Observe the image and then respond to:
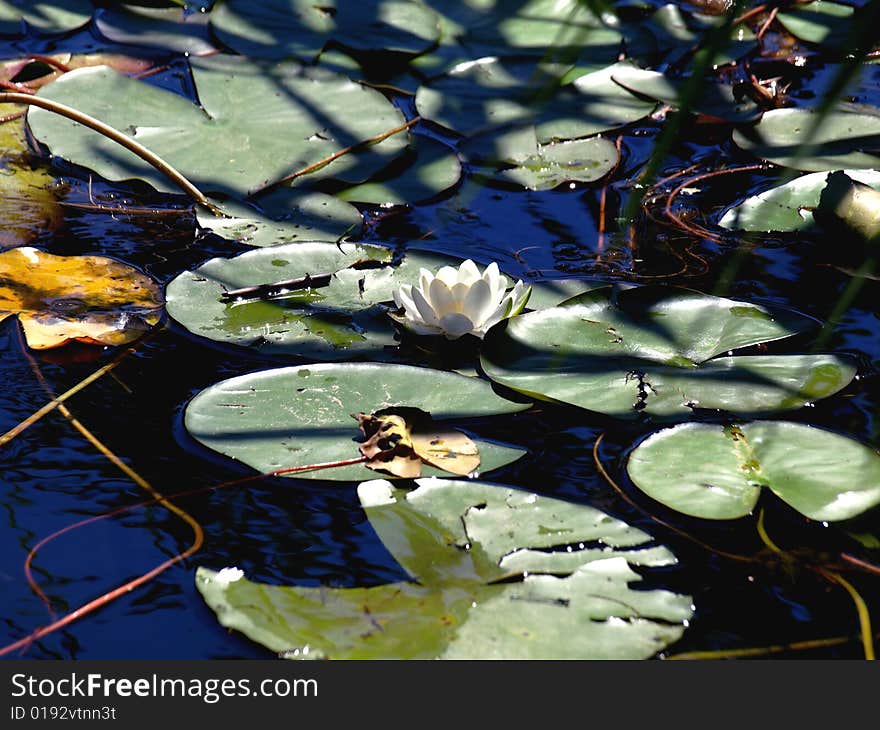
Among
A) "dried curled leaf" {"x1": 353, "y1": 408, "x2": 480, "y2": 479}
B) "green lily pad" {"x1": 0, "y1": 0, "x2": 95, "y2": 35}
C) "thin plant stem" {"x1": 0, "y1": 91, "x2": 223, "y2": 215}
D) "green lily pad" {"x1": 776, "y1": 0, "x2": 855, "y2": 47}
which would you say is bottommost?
"green lily pad" {"x1": 0, "y1": 0, "x2": 95, "y2": 35}

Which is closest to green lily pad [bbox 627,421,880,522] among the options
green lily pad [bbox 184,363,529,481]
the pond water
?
the pond water

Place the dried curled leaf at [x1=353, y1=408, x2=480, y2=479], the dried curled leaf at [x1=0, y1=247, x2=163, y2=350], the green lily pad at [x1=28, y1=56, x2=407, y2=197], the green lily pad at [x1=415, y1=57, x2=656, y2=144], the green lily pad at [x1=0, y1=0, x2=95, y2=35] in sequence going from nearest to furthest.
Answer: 1. the dried curled leaf at [x1=353, y1=408, x2=480, y2=479]
2. the dried curled leaf at [x1=0, y1=247, x2=163, y2=350]
3. the green lily pad at [x1=28, y1=56, x2=407, y2=197]
4. the green lily pad at [x1=415, y1=57, x2=656, y2=144]
5. the green lily pad at [x1=0, y1=0, x2=95, y2=35]

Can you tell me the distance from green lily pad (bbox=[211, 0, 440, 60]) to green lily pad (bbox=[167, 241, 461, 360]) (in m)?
1.19

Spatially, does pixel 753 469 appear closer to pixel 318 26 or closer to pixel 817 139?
pixel 817 139

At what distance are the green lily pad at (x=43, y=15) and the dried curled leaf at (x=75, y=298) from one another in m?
1.40

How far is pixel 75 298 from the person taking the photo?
2047 mm

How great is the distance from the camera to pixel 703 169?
8.71ft

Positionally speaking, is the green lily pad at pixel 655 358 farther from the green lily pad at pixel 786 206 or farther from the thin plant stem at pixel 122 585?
the green lily pad at pixel 786 206

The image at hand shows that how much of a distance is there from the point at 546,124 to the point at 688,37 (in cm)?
85

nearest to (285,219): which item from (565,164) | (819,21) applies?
(565,164)

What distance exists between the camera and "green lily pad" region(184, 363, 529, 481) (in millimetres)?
1604

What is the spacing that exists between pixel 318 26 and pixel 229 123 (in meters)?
0.73

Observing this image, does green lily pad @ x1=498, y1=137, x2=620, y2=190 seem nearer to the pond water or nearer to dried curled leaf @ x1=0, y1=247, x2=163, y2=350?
the pond water

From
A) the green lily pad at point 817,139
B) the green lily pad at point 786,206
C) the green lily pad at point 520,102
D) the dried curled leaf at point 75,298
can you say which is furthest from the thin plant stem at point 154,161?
the green lily pad at point 817,139
